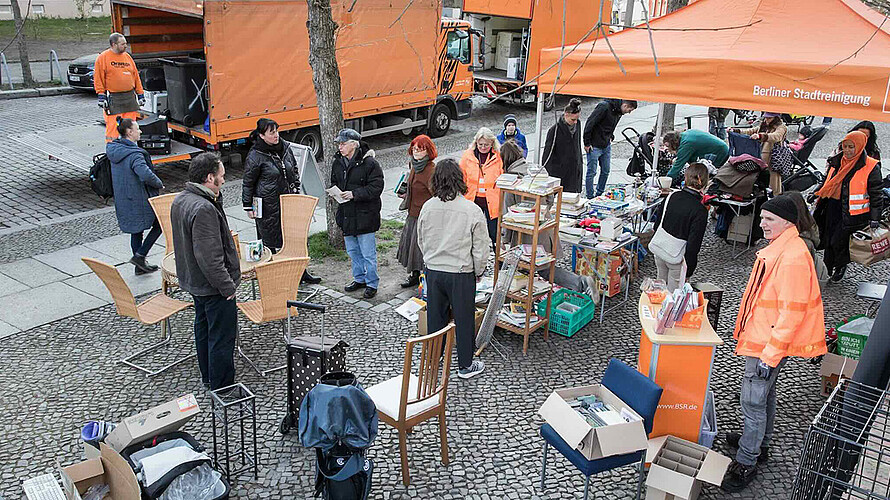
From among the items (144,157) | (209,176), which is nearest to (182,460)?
(209,176)

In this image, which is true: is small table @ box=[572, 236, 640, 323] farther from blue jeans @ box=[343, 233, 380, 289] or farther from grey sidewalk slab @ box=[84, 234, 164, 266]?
grey sidewalk slab @ box=[84, 234, 164, 266]

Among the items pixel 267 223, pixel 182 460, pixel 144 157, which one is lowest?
pixel 182 460

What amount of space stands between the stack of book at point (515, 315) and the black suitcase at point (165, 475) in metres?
2.94

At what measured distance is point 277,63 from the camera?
449 inches

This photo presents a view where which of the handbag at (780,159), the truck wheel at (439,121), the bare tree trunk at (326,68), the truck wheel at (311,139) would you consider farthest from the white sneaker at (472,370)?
the truck wheel at (439,121)

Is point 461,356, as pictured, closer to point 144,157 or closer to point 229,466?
point 229,466

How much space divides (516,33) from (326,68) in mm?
12113

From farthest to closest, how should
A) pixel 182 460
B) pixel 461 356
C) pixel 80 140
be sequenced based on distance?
pixel 80 140 < pixel 461 356 < pixel 182 460

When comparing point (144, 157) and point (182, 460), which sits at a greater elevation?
point (144, 157)

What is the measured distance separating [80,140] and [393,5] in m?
5.77

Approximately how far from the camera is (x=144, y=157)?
7.78m

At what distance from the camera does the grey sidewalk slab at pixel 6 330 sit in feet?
21.6

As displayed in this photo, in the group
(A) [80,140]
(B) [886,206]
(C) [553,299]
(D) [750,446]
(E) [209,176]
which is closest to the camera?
(D) [750,446]

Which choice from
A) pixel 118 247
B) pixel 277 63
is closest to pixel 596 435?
pixel 118 247
